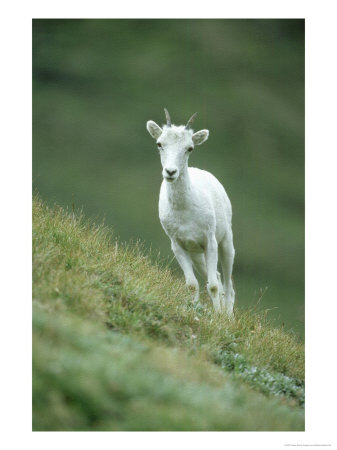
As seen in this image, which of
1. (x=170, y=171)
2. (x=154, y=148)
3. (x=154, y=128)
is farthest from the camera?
(x=154, y=148)

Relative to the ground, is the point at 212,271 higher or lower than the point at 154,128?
lower

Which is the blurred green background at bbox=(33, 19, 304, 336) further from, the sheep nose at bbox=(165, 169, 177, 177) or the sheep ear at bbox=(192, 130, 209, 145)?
the sheep nose at bbox=(165, 169, 177, 177)

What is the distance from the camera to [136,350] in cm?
661

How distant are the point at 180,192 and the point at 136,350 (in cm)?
352

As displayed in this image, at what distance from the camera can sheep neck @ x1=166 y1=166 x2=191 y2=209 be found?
9.49 metres

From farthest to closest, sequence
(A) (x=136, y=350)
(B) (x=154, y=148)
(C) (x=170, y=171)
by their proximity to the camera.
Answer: (B) (x=154, y=148) → (C) (x=170, y=171) → (A) (x=136, y=350)

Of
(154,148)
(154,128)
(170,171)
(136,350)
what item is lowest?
(136,350)

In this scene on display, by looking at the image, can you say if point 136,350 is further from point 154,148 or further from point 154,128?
point 154,148

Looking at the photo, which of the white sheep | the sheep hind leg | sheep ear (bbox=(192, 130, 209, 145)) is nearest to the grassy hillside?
the white sheep

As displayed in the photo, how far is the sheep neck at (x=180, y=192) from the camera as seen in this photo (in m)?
9.49

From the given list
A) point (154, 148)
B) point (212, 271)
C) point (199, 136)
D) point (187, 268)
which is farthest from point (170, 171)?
point (154, 148)

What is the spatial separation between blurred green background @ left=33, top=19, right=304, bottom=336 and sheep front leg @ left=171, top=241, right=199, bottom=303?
20926 mm

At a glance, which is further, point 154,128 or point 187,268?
point 187,268
